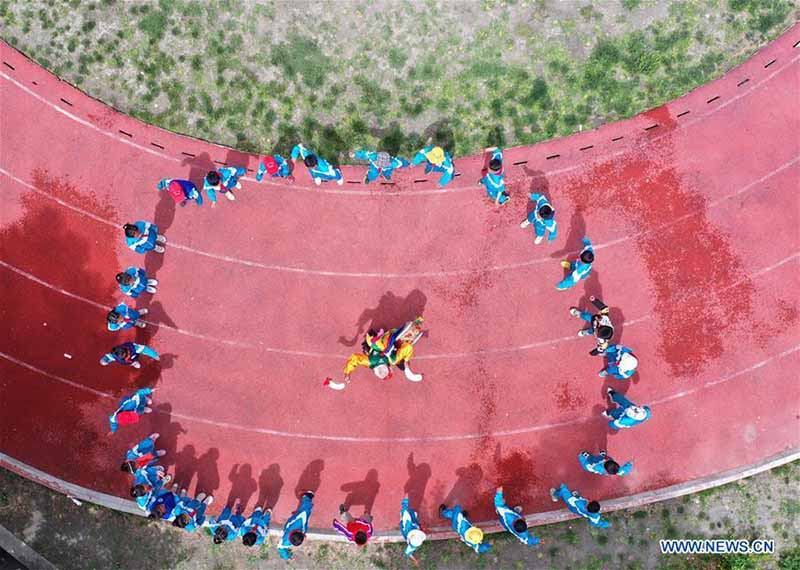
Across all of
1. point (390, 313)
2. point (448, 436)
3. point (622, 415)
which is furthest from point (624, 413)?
point (390, 313)

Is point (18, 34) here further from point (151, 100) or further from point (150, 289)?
point (150, 289)

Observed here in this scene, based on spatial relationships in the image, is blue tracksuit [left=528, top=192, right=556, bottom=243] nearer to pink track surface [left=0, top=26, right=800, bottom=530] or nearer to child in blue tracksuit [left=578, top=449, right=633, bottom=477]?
pink track surface [left=0, top=26, right=800, bottom=530]

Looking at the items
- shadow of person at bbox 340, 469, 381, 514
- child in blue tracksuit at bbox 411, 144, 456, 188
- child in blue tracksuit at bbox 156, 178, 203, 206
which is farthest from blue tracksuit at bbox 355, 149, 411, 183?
shadow of person at bbox 340, 469, 381, 514

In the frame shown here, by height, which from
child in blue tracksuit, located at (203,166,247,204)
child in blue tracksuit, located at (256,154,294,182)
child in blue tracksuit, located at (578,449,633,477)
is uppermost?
child in blue tracksuit, located at (256,154,294,182)

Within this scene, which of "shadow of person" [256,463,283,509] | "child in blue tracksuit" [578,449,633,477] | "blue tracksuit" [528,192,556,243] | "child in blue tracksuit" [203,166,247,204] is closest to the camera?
"child in blue tracksuit" [578,449,633,477]

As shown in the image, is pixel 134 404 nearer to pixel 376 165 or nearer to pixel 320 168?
pixel 320 168

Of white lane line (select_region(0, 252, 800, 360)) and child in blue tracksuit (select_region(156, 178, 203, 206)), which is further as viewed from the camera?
white lane line (select_region(0, 252, 800, 360))

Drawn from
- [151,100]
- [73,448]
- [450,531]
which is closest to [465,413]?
[450,531]
